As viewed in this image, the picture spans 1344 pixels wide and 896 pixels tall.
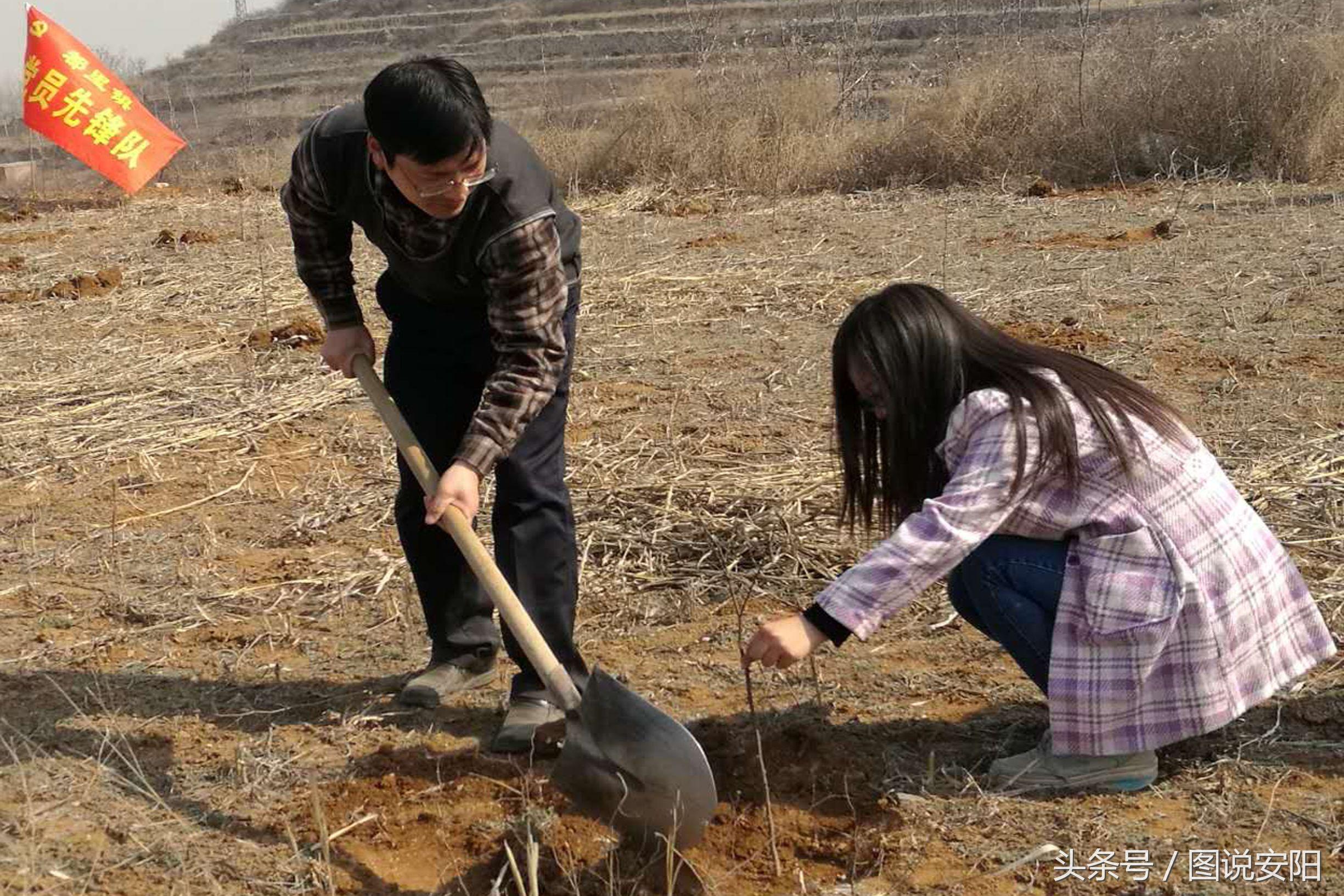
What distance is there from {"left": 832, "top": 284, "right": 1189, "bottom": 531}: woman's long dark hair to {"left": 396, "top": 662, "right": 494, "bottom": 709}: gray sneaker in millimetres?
1179

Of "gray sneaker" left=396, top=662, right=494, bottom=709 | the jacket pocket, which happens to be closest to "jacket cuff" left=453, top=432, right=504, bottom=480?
"gray sneaker" left=396, top=662, right=494, bottom=709

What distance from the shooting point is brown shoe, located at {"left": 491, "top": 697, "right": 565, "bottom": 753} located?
2.89 meters

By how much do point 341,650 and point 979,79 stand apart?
11.2 meters

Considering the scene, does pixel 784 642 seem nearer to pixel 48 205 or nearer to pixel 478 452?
pixel 478 452

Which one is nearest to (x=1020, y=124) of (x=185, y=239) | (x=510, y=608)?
(x=185, y=239)

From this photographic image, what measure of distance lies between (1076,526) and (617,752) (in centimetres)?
92

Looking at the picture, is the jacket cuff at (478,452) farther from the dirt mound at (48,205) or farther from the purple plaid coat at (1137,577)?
the dirt mound at (48,205)

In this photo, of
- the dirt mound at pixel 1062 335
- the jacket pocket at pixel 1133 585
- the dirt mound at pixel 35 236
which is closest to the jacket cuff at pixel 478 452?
the jacket pocket at pixel 1133 585

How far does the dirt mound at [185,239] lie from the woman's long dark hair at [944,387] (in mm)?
8792

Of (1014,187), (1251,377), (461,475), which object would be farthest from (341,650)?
(1014,187)

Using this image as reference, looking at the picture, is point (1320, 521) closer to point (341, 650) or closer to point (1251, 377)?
point (1251, 377)

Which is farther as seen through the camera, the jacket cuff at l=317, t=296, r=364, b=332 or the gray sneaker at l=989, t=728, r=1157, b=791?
the jacket cuff at l=317, t=296, r=364, b=332

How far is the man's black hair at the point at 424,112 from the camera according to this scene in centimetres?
226

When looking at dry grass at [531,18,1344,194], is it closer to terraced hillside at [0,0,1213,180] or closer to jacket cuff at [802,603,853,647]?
terraced hillside at [0,0,1213,180]
